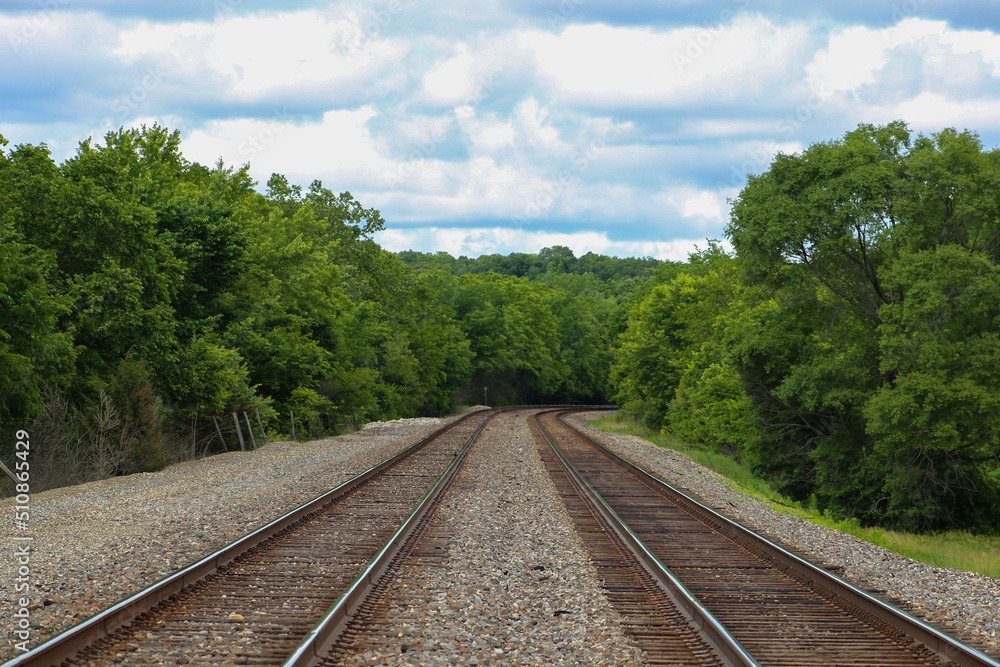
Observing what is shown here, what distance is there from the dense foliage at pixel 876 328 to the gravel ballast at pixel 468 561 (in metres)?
8.40

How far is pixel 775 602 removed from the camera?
25.9ft

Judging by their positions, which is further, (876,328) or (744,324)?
(744,324)

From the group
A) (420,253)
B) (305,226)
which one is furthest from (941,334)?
(420,253)

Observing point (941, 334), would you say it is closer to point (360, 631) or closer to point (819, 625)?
point (819, 625)

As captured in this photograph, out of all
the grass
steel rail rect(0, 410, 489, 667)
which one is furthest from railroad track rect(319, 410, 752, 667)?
the grass

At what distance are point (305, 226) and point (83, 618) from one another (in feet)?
130

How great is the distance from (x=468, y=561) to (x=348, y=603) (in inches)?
103

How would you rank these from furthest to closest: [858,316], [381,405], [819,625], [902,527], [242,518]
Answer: [381,405]
[858,316]
[902,527]
[242,518]
[819,625]

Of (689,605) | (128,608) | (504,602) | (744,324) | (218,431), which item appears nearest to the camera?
(128,608)

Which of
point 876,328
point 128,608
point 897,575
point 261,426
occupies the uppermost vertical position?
point 876,328

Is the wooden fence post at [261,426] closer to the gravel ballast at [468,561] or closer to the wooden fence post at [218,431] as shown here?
the wooden fence post at [218,431]

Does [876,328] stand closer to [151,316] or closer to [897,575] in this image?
[897,575]

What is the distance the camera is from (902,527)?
24.4 m

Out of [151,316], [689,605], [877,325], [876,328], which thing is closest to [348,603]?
[689,605]
